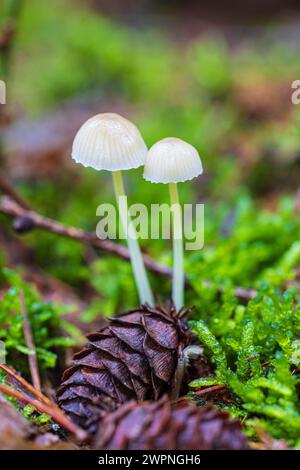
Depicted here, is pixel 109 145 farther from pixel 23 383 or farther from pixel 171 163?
pixel 23 383

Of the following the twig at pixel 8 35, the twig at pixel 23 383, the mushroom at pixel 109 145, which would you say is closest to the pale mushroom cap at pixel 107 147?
the mushroom at pixel 109 145

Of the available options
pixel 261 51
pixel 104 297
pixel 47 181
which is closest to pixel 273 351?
pixel 104 297

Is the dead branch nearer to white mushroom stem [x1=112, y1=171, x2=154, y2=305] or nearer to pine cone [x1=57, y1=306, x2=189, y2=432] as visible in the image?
white mushroom stem [x1=112, y1=171, x2=154, y2=305]

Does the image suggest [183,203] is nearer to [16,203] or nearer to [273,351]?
[16,203]

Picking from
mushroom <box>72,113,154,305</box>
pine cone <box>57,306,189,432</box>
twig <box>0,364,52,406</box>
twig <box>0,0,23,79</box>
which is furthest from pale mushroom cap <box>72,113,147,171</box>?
twig <box>0,0,23,79</box>

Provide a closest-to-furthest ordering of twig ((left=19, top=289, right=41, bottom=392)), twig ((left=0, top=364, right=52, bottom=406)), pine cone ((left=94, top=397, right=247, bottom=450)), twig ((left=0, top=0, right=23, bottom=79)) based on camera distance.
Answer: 1. pine cone ((left=94, top=397, right=247, bottom=450))
2. twig ((left=0, top=364, right=52, bottom=406))
3. twig ((left=19, top=289, right=41, bottom=392))
4. twig ((left=0, top=0, right=23, bottom=79))

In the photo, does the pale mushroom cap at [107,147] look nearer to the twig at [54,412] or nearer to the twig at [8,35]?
the twig at [54,412]

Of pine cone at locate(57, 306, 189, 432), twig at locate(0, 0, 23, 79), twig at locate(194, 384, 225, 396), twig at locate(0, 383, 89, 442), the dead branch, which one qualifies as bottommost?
twig at locate(194, 384, 225, 396)
